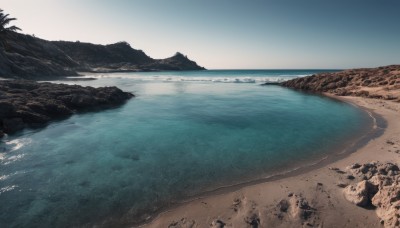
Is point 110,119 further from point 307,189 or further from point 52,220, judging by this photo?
point 307,189

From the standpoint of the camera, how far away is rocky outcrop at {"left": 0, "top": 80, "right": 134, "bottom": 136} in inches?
803

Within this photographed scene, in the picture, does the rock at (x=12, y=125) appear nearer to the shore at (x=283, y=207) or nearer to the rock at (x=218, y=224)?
the shore at (x=283, y=207)

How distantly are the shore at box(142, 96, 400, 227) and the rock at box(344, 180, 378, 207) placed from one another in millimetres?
199

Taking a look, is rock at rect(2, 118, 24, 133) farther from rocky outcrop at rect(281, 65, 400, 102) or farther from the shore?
rocky outcrop at rect(281, 65, 400, 102)

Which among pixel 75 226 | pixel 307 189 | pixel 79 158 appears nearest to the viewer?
pixel 75 226

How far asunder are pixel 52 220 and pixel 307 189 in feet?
31.6

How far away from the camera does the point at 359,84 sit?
45.0m

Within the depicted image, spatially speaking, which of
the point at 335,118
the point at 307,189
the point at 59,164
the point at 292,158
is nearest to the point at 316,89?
the point at 335,118

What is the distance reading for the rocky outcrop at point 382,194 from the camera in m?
7.59

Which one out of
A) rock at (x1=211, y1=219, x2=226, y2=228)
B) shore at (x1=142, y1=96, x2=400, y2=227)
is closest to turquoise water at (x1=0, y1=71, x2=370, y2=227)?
shore at (x1=142, y1=96, x2=400, y2=227)

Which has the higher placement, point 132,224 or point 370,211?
point 370,211

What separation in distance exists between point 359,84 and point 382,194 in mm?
43677

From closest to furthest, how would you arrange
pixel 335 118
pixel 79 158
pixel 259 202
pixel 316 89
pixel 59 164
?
pixel 259 202
pixel 59 164
pixel 79 158
pixel 335 118
pixel 316 89

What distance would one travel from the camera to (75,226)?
8.39 metres
